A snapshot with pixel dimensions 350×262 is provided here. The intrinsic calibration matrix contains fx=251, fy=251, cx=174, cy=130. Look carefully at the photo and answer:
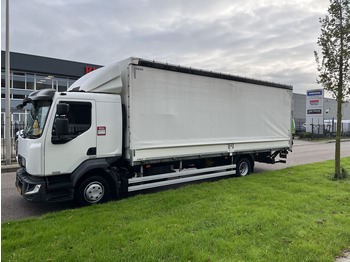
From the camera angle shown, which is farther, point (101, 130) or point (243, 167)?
point (243, 167)

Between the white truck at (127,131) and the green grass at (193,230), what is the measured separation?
2.18 feet

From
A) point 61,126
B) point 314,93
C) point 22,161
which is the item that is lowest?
point 22,161

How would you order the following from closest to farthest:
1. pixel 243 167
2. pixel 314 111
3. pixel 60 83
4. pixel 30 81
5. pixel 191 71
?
pixel 191 71
pixel 243 167
pixel 30 81
pixel 60 83
pixel 314 111

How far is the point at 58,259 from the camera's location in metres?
3.07

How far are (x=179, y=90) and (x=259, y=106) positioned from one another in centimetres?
348

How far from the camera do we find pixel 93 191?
5.30 metres

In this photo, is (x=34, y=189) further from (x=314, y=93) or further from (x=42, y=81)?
(x=314, y=93)

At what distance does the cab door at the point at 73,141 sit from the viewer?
4816mm

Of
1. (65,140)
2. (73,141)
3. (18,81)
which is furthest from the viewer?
(18,81)

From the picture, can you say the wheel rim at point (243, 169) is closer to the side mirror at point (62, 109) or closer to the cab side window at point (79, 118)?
the cab side window at point (79, 118)

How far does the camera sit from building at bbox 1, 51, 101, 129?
23.7 meters

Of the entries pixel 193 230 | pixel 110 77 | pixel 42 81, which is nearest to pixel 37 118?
pixel 110 77

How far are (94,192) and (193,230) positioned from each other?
8.05 ft

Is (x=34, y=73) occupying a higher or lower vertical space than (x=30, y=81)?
higher
